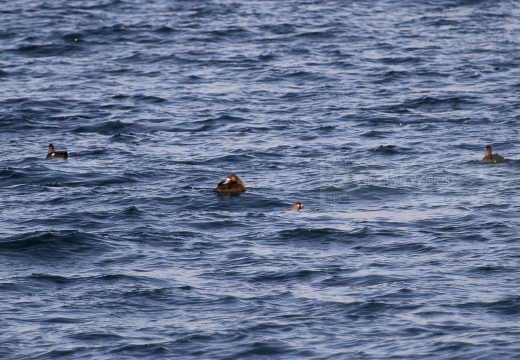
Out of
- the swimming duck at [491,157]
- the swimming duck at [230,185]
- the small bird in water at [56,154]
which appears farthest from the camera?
the small bird in water at [56,154]

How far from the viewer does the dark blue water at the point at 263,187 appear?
14000 millimetres

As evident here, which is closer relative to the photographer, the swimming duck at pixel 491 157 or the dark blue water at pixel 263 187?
the dark blue water at pixel 263 187

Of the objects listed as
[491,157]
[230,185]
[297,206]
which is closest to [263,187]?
[230,185]

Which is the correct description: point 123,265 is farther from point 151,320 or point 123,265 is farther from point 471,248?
point 471,248

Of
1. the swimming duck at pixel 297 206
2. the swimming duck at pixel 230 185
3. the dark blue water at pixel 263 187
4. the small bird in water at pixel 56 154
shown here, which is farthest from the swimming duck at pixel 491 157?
the small bird in water at pixel 56 154

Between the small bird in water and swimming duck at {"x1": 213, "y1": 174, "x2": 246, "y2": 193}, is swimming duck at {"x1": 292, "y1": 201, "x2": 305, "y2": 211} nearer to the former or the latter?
swimming duck at {"x1": 213, "y1": 174, "x2": 246, "y2": 193}

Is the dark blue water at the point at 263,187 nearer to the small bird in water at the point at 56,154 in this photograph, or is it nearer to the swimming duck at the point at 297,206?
the small bird in water at the point at 56,154

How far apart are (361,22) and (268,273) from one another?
2475 centimetres

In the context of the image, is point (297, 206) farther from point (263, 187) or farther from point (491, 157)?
point (491, 157)

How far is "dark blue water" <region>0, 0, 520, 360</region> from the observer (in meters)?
14.0

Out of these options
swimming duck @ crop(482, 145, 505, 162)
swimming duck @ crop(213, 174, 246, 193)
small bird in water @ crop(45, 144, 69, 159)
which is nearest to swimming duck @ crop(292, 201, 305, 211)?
swimming duck @ crop(213, 174, 246, 193)

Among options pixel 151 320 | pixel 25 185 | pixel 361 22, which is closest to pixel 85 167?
pixel 25 185

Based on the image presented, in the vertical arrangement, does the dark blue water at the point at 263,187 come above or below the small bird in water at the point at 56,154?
below

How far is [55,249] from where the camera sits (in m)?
17.4
